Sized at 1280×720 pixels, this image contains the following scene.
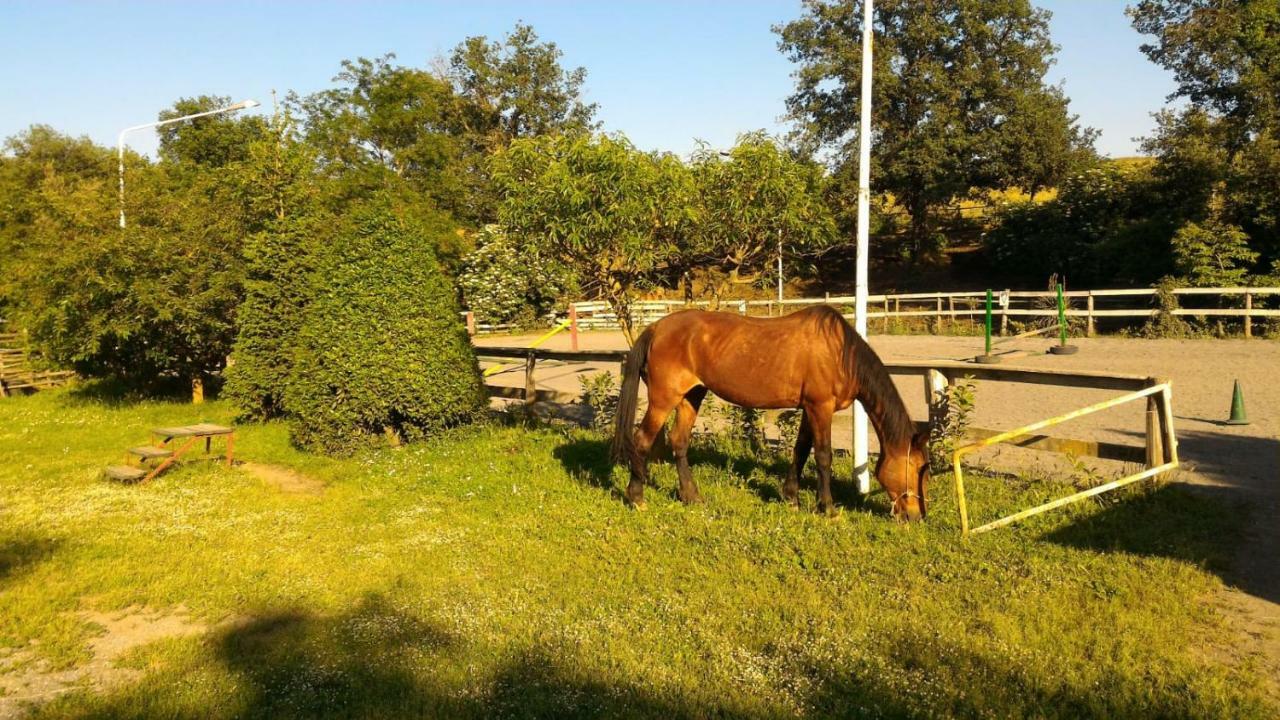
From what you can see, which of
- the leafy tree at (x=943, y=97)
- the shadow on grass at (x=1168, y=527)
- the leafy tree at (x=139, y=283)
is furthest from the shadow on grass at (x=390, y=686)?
the leafy tree at (x=943, y=97)

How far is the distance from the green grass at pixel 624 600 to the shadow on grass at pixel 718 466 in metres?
0.07

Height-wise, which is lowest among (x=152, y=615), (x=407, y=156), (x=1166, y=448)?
(x=152, y=615)

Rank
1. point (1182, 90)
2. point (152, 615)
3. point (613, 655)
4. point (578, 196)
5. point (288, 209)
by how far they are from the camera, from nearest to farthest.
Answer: point (613, 655)
point (152, 615)
point (578, 196)
point (288, 209)
point (1182, 90)

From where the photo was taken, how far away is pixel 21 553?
23.5ft

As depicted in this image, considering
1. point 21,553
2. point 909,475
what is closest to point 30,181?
point 21,553

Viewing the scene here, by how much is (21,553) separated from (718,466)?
676 cm

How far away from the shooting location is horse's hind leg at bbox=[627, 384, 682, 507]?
7660 mm

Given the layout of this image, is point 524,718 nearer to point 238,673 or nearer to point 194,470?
point 238,673

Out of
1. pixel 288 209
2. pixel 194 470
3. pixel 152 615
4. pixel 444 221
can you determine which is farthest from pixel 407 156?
pixel 152 615

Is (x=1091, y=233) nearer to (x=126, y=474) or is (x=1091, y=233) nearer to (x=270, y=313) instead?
(x=270, y=313)

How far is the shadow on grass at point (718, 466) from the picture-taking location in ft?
26.1

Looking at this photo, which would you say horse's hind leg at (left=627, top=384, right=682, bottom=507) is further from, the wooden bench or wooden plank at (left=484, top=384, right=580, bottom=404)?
the wooden bench

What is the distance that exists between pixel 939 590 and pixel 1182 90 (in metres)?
34.9

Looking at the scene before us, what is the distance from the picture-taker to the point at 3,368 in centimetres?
2031
